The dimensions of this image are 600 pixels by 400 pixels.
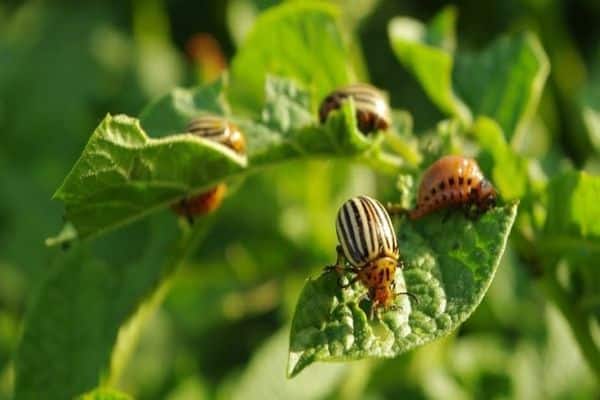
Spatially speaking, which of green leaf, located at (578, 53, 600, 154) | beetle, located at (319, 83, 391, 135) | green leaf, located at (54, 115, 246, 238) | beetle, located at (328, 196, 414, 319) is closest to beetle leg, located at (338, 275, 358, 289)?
beetle, located at (328, 196, 414, 319)

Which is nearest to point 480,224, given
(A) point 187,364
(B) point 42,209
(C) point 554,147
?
(A) point 187,364

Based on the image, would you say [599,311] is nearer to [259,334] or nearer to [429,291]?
[429,291]

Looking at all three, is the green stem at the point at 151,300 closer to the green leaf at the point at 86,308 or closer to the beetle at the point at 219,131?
the green leaf at the point at 86,308

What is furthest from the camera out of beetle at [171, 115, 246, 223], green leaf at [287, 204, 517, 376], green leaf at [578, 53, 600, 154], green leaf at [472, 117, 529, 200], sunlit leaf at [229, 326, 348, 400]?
sunlit leaf at [229, 326, 348, 400]

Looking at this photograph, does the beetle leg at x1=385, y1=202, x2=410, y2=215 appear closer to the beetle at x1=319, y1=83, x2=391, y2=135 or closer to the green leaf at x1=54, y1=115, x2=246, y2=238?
the beetle at x1=319, y1=83, x2=391, y2=135

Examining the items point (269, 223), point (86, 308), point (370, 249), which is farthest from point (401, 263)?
point (269, 223)

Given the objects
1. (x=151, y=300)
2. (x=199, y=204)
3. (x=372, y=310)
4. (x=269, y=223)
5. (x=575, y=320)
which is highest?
(x=199, y=204)

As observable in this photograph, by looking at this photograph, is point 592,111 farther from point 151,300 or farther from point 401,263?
point 151,300
